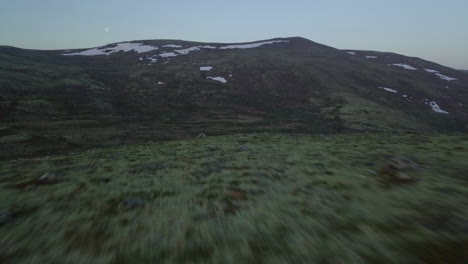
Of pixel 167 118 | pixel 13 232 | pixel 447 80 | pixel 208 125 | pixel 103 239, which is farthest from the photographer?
pixel 447 80

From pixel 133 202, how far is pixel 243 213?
315 cm

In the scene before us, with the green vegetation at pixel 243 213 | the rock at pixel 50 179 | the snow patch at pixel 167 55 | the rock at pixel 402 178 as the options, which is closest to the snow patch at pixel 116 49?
the snow patch at pixel 167 55

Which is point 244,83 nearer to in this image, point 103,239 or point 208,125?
point 208,125

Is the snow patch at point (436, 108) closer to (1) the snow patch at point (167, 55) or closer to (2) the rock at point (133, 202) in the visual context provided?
(2) the rock at point (133, 202)

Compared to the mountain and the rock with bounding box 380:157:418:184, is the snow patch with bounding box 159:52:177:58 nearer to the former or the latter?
the mountain

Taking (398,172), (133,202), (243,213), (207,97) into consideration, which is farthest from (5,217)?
(207,97)

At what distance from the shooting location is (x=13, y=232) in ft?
19.3

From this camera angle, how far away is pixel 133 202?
301 inches

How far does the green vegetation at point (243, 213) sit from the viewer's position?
4.65 metres

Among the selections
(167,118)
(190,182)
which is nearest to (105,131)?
(167,118)

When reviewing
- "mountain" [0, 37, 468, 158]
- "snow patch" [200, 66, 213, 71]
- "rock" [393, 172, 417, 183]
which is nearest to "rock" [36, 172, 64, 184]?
"rock" [393, 172, 417, 183]

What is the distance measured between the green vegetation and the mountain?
23.2 m

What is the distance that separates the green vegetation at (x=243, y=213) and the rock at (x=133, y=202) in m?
0.07

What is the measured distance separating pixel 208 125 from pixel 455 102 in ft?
268
